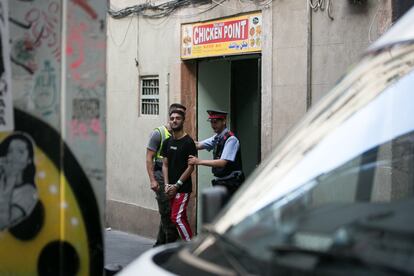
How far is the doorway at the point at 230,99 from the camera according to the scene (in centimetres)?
1116

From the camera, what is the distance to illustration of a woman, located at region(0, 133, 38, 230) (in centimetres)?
523

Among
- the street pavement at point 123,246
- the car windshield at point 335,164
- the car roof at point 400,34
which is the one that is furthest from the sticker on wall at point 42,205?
the street pavement at point 123,246

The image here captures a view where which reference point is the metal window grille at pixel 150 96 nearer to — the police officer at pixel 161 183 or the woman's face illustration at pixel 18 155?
the police officer at pixel 161 183

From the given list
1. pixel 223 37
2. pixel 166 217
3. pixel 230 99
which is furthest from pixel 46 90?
pixel 230 99

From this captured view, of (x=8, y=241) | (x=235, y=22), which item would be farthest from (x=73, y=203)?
(x=235, y=22)

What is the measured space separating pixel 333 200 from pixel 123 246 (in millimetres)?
8624

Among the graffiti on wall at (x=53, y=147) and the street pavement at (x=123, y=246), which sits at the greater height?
the graffiti on wall at (x=53, y=147)

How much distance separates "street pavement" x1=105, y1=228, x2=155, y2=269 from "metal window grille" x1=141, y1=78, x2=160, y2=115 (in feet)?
6.25

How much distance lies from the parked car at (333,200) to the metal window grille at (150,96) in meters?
8.63

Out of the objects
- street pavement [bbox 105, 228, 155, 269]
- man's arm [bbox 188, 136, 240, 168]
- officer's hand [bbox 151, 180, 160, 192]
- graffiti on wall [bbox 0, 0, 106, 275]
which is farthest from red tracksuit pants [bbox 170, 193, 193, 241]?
graffiti on wall [bbox 0, 0, 106, 275]

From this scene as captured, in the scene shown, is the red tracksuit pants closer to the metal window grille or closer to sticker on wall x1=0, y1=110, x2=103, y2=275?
the metal window grille

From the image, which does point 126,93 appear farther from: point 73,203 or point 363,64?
point 363,64

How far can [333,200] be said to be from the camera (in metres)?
2.67

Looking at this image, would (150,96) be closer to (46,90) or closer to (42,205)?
(46,90)
